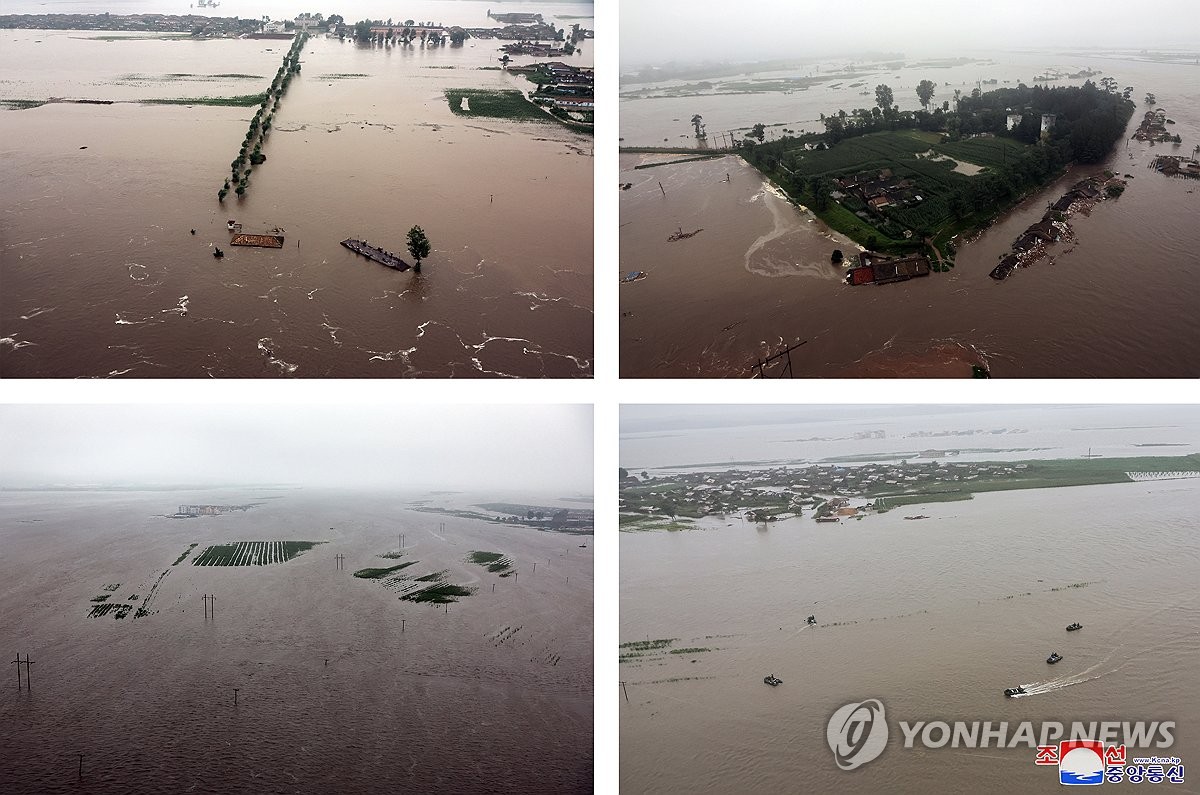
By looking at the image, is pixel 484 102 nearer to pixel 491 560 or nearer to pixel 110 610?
pixel 491 560

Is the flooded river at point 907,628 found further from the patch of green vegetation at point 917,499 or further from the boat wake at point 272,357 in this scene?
the boat wake at point 272,357

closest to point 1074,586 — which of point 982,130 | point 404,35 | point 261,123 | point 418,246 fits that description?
point 982,130

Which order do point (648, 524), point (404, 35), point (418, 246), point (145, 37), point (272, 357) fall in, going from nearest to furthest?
point (272, 357), point (648, 524), point (418, 246), point (404, 35), point (145, 37)

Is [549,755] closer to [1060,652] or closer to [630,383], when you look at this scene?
[630,383]

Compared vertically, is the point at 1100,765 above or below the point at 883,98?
below

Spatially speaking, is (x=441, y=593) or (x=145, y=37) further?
(x=145, y=37)

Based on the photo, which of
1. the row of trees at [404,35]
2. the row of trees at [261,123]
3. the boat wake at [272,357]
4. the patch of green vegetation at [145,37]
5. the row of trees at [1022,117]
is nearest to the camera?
the boat wake at [272,357]

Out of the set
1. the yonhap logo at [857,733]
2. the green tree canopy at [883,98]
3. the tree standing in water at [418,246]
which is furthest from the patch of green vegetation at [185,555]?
the green tree canopy at [883,98]

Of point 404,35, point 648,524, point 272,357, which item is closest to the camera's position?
point 272,357

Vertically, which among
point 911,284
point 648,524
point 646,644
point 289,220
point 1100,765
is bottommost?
point 1100,765
